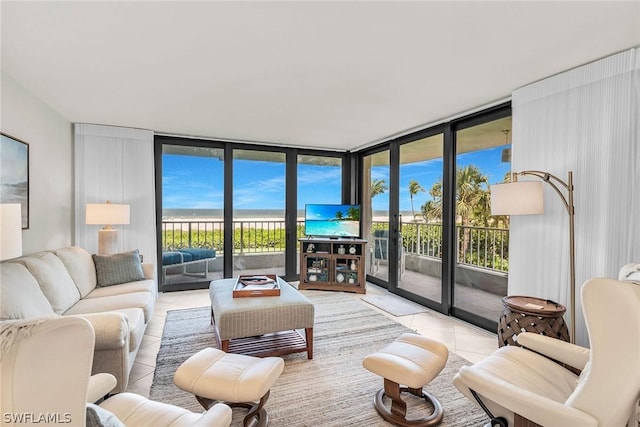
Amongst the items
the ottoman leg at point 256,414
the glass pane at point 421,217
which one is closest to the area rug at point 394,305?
the glass pane at point 421,217

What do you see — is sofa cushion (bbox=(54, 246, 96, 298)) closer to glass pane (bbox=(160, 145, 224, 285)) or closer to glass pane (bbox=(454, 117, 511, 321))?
glass pane (bbox=(160, 145, 224, 285))

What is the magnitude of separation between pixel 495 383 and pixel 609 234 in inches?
67.2

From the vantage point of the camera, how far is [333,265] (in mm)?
5199

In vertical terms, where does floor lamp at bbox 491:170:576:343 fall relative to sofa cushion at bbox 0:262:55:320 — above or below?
above

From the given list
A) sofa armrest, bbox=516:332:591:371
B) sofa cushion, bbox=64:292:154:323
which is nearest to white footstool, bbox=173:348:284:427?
sofa cushion, bbox=64:292:154:323

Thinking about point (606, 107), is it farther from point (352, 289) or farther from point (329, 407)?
point (352, 289)

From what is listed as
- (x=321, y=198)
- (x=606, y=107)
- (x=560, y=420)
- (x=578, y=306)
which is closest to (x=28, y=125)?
(x=321, y=198)

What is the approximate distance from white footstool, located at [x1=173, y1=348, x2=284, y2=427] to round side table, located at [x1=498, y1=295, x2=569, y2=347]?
1.76m

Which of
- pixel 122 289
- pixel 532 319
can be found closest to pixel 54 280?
pixel 122 289

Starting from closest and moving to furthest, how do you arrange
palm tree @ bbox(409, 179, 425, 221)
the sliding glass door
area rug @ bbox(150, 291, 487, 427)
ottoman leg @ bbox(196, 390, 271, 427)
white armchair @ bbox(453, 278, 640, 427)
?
white armchair @ bbox(453, 278, 640, 427) → ottoman leg @ bbox(196, 390, 271, 427) → area rug @ bbox(150, 291, 487, 427) → palm tree @ bbox(409, 179, 425, 221) → the sliding glass door

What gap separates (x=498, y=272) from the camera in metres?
3.78

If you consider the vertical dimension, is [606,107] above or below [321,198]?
above

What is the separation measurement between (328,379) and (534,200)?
6.93 feet

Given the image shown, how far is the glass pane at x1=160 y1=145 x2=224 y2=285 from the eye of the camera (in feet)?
16.1
